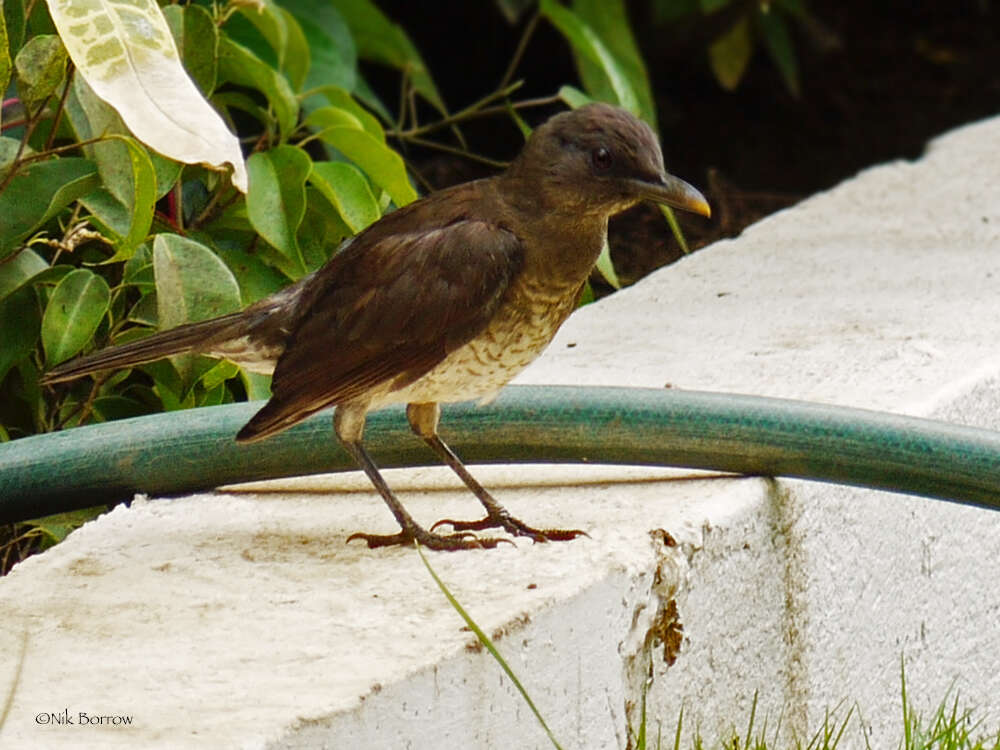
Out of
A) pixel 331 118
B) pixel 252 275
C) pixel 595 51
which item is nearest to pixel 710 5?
pixel 595 51

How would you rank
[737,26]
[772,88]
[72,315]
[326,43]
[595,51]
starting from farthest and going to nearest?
[772,88] → [737,26] → [326,43] → [595,51] → [72,315]

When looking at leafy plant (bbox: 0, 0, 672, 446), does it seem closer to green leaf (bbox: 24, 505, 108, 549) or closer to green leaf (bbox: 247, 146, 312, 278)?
green leaf (bbox: 247, 146, 312, 278)

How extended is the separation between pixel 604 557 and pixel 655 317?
49.7 inches

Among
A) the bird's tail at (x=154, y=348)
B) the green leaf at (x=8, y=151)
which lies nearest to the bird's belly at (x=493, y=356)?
the bird's tail at (x=154, y=348)

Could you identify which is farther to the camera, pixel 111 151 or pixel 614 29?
pixel 614 29

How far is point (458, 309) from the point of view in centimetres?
256

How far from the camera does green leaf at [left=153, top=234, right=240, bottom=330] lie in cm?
285

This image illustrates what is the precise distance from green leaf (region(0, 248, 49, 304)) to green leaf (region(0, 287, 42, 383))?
61mm

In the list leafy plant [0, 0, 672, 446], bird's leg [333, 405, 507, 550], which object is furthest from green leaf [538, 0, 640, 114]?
bird's leg [333, 405, 507, 550]

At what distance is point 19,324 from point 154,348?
0.43 m

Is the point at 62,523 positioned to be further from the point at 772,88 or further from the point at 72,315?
the point at 772,88

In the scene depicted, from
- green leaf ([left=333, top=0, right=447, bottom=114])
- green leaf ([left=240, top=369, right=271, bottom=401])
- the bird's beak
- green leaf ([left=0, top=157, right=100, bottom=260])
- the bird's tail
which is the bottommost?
green leaf ([left=240, top=369, right=271, bottom=401])

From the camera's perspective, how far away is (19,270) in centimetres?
296

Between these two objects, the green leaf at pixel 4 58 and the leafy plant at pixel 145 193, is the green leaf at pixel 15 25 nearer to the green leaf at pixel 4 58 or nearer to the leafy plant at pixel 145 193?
the leafy plant at pixel 145 193
